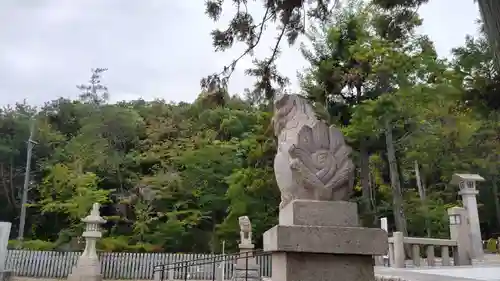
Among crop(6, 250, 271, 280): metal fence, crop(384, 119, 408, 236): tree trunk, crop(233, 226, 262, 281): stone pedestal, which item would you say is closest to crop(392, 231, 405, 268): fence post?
crop(233, 226, 262, 281): stone pedestal

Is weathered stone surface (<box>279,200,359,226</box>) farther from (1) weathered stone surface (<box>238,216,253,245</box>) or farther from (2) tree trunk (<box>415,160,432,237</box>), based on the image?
(2) tree trunk (<box>415,160,432,237</box>)

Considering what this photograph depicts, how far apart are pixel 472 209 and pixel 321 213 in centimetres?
1033

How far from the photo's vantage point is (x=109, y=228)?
794 inches

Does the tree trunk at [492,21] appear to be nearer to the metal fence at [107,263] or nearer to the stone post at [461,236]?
the stone post at [461,236]

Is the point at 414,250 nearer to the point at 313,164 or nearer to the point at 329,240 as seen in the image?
the point at 313,164

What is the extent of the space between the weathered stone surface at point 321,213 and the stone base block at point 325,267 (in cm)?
30

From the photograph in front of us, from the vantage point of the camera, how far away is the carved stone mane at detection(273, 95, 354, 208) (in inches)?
151

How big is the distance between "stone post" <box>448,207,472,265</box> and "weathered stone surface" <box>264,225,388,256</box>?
29.4ft

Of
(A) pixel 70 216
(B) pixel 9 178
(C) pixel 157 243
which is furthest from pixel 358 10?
(B) pixel 9 178

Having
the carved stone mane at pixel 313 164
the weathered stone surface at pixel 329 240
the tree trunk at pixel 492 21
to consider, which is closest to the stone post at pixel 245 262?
the carved stone mane at pixel 313 164

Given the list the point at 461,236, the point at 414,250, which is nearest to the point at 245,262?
the point at 414,250

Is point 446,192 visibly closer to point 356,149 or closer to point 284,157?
point 356,149

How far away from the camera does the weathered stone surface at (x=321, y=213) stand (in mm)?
3641

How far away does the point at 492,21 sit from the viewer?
3.90m
